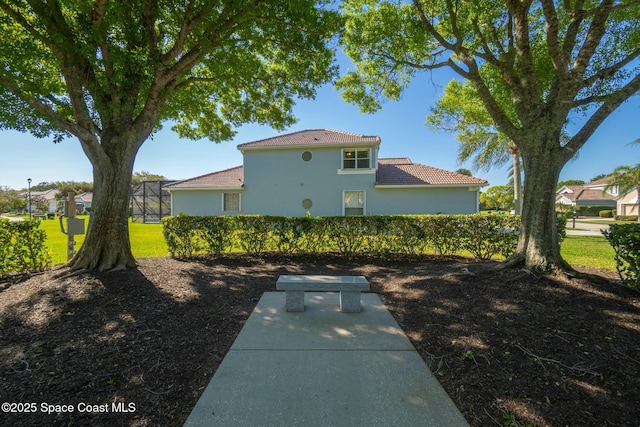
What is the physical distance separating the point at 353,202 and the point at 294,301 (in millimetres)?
13408

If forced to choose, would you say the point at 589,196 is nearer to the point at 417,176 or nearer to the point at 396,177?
the point at 417,176

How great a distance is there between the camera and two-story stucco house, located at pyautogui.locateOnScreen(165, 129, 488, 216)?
53.8 ft

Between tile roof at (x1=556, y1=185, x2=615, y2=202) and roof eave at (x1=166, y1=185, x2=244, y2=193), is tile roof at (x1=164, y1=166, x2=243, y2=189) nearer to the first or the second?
roof eave at (x1=166, y1=185, x2=244, y2=193)

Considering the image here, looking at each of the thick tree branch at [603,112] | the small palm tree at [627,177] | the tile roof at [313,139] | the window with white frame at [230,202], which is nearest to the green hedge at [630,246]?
the thick tree branch at [603,112]

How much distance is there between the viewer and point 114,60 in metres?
4.82

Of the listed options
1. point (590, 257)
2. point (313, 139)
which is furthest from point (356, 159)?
point (590, 257)

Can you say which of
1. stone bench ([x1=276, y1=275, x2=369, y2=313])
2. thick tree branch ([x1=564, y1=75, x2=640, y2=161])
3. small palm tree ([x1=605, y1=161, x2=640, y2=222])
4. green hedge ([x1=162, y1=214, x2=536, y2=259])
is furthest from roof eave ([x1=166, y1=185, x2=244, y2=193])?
small palm tree ([x1=605, y1=161, x2=640, y2=222])

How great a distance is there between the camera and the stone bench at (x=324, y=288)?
3994 mm

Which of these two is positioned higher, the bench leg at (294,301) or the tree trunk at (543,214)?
the tree trunk at (543,214)

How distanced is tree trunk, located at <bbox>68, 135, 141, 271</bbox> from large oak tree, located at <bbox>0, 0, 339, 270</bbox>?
17 millimetres

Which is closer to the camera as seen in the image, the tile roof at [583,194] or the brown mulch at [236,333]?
the brown mulch at [236,333]

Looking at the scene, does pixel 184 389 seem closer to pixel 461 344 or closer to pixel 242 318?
pixel 242 318

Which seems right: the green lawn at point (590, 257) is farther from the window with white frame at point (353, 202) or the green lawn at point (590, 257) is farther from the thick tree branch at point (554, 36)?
the window with white frame at point (353, 202)

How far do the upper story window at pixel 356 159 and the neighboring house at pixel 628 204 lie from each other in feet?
139
